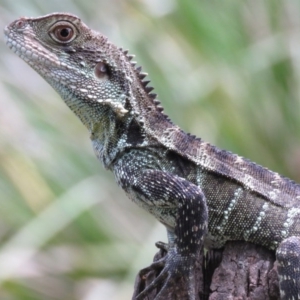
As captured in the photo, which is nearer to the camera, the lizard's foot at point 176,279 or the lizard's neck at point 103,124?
the lizard's foot at point 176,279

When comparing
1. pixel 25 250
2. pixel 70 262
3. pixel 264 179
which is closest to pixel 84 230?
pixel 70 262

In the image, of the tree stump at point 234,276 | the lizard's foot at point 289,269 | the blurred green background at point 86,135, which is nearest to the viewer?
the lizard's foot at point 289,269

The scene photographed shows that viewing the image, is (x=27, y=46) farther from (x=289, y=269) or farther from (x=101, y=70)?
(x=289, y=269)

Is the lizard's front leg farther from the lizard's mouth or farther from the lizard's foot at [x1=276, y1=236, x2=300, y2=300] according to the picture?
the lizard's mouth

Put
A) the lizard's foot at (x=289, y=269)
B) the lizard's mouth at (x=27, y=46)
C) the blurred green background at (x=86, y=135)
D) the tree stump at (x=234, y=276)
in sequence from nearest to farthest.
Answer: the lizard's foot at (x=289, y=269) → the tree stump at (x=234, y=276) → the lizard's mouth at (x=27, y=46) → the blurred green background at (x=86, y=135)

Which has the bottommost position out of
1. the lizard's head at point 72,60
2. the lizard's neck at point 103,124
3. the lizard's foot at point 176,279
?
the lizard's foot at point 176,279

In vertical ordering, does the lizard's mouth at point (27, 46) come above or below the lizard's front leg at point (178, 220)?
above

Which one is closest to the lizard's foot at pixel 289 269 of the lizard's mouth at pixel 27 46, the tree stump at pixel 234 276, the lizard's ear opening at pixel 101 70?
the tree stump at pixel 234 276

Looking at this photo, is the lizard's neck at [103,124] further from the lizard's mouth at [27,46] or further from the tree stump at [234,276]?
the tree stump at [234,276]

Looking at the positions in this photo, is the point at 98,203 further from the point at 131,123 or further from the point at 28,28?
the point at 28,28
